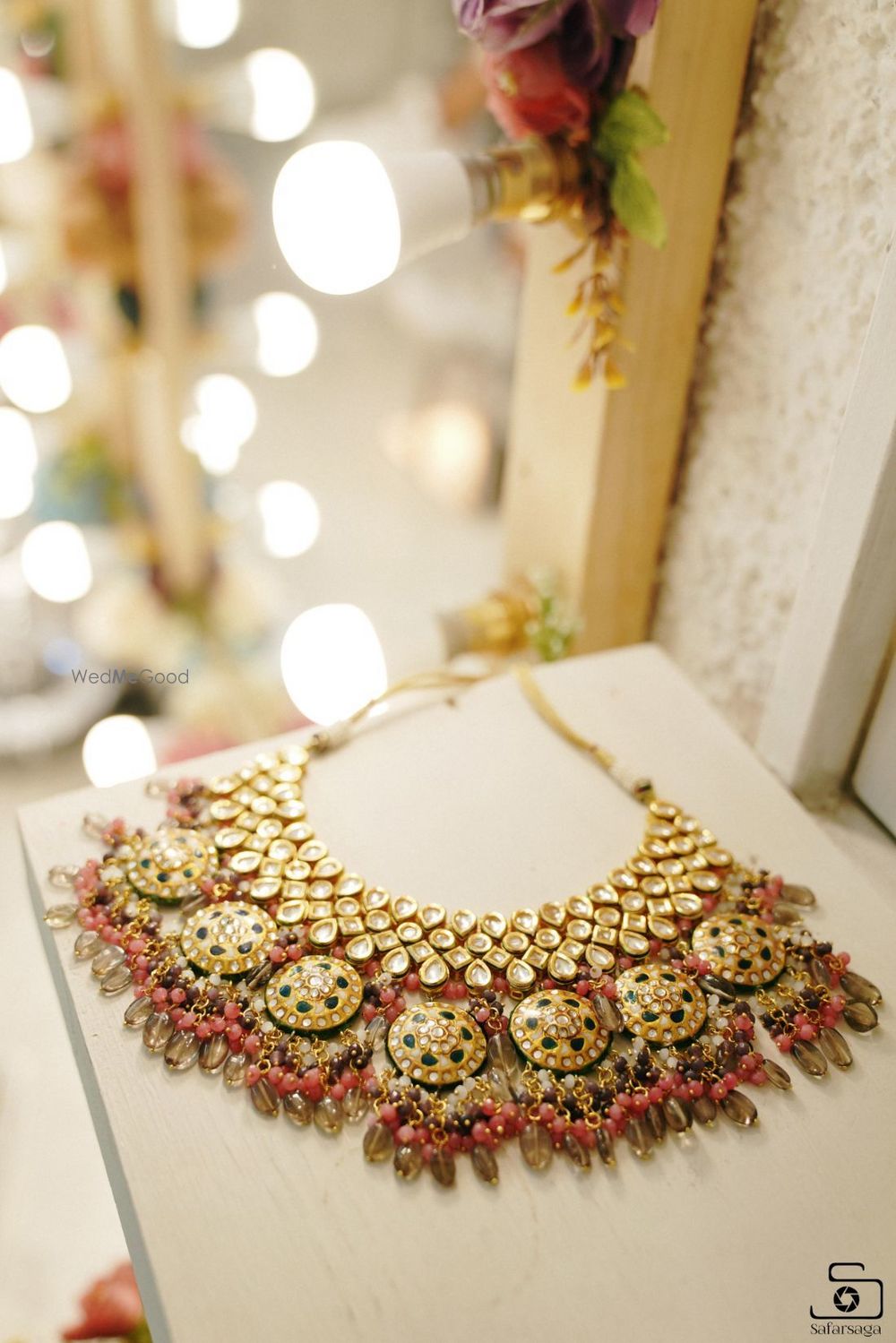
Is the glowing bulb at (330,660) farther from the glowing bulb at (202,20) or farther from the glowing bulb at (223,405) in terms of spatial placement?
the glowing bulb at (202,20)

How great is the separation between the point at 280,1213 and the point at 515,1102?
12 cm

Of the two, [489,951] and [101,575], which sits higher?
[489,951]

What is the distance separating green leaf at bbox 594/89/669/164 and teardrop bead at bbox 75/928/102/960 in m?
0.55

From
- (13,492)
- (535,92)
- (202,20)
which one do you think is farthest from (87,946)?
(202,20)

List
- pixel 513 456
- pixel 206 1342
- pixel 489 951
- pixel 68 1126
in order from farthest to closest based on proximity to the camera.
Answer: pixel 68 1126 → pixel 513 456 → pixel 489 951 → pixel 206 1342

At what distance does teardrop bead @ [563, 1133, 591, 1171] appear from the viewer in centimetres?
48

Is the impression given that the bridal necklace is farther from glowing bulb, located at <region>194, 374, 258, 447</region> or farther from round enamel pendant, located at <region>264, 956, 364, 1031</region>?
glowing bulb, located at <region>194, 374, 258, 447</region>

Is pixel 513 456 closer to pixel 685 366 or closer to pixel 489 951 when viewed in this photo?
pixel 685 366

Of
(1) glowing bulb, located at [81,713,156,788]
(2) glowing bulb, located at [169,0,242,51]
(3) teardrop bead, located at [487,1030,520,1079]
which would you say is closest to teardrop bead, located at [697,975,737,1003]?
(3) teardrop bead, located at [487,1030,520,1079]

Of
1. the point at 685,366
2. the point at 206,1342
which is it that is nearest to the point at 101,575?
the point at 685,366

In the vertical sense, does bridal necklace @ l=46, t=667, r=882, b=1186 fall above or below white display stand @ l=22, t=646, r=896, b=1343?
above

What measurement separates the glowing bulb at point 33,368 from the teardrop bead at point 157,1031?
3.45ft

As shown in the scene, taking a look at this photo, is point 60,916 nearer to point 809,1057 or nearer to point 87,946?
point 87,946

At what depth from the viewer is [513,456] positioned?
35.6 inches
